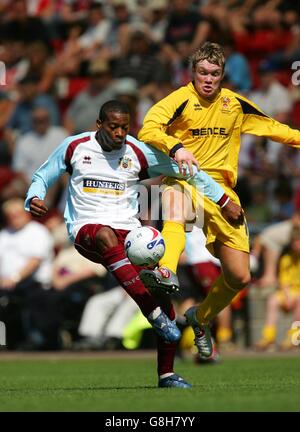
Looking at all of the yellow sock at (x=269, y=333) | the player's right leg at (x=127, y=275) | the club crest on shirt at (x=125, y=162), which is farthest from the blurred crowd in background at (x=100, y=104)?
the player's right leg at (x=127, y=275)

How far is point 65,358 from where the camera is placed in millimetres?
14523

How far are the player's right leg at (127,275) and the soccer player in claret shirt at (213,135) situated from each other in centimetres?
40

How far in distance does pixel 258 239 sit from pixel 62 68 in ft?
21.0

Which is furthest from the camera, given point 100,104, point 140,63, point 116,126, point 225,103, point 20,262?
point 140,63

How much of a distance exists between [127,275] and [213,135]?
1479mm

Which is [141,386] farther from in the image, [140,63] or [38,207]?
[140,63]

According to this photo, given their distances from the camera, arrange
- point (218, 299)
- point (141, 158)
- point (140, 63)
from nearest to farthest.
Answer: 1. point (141, 158)
2. point (218, 299)
3. point (140, 63)

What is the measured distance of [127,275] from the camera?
8.68m

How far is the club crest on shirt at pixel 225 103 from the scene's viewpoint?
944cm

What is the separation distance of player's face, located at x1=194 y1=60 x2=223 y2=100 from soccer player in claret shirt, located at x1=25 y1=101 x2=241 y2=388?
0.65 metres

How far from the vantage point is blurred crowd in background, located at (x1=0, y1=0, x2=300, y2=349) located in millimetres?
15352

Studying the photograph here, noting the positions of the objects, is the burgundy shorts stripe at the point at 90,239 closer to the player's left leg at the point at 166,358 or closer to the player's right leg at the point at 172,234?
the player's right leg at the point at 172,234

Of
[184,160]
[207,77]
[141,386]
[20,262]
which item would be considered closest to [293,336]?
[20,262]

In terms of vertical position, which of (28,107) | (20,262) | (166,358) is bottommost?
(166,358)
